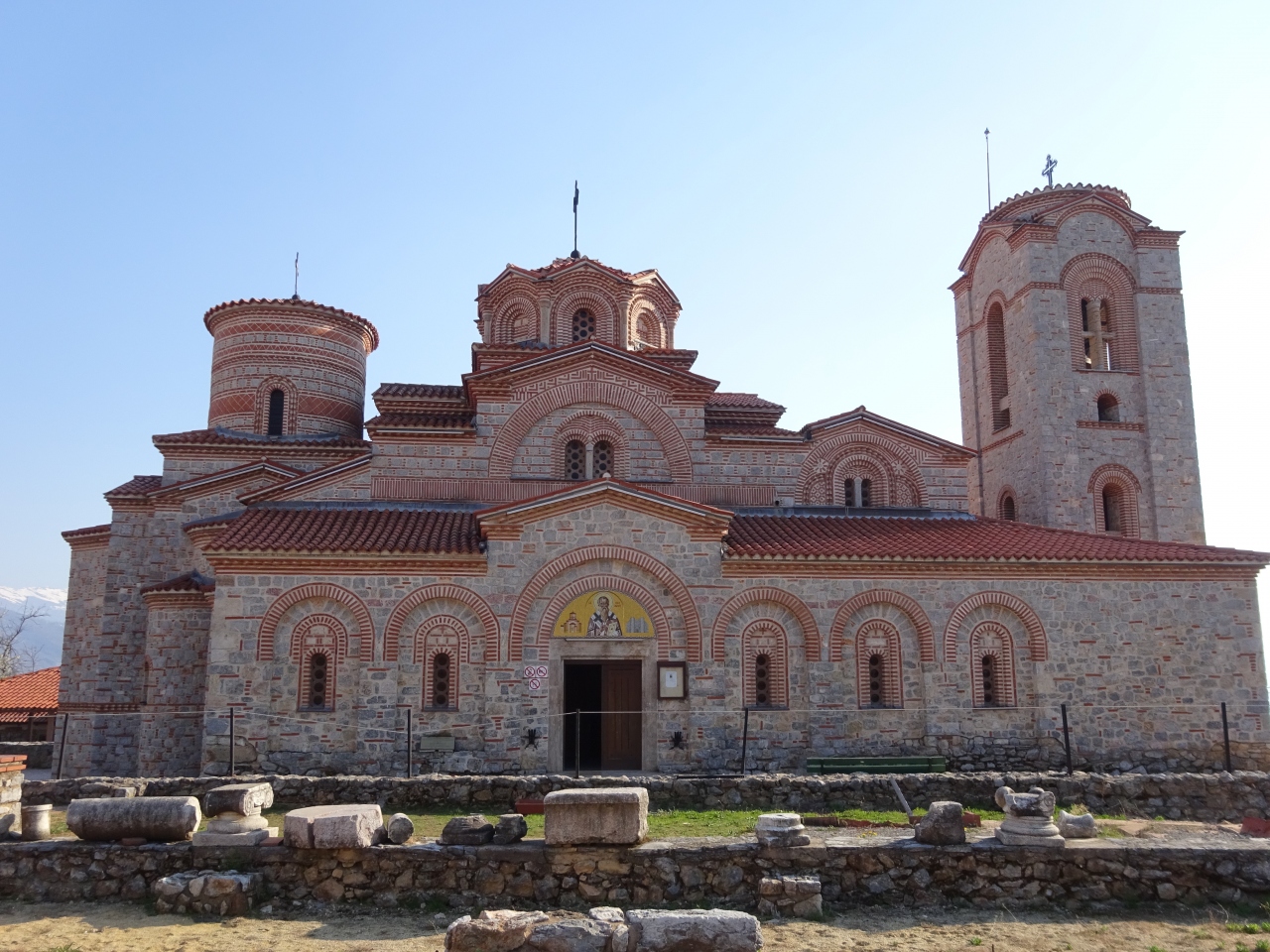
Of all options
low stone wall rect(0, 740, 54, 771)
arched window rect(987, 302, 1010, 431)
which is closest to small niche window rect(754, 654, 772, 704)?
arched window rect(987, 302, 1010, 431)

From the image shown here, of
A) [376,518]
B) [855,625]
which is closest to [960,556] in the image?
[855,625]

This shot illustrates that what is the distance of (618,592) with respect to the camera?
643 inches

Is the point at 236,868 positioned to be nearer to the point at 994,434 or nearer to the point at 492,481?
the point at 492,481

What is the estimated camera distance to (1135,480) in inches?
813

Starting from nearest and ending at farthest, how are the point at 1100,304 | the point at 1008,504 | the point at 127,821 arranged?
the point at 127,821 → the point at 1100,304 → the point at 1008,504

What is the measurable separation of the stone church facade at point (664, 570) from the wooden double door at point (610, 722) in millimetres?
60

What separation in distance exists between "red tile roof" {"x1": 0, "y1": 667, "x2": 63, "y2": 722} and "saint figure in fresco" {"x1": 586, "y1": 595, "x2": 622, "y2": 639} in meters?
14.6

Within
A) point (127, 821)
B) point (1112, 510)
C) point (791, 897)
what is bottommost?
point (791, 897)

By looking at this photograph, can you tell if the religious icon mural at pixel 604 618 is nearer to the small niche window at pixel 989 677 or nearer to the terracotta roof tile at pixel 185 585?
the small niche window at pixel 989 677

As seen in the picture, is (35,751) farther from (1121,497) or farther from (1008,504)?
(1121,497)

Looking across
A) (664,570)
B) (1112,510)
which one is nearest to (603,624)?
(664,570)

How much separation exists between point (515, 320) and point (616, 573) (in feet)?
25.0

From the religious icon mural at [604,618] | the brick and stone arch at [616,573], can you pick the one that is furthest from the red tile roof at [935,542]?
the religious icon mural at [604,618]

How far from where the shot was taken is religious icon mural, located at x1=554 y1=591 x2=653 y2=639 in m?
16.2
